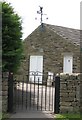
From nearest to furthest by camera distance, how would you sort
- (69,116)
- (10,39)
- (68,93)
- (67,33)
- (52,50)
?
(69,116)
(68,93)
(10,39)
(52,50)
(67,33)

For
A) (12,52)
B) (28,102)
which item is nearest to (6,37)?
(12,52)

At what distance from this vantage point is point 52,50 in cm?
2252

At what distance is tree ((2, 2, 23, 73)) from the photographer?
34.0ft

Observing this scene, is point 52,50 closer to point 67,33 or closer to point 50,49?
point 50,49

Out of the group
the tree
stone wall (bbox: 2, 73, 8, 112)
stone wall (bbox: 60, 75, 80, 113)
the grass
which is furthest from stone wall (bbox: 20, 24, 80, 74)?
stone wall (bbox: 2, 73, 8, 112)

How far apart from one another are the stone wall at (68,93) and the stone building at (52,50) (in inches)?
433

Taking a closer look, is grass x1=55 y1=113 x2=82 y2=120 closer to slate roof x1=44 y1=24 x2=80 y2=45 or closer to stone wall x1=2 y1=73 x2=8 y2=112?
stone wall x1=2 y1=73 x2=8 y2=112

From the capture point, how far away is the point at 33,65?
23641 mm

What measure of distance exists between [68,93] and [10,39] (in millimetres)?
2466

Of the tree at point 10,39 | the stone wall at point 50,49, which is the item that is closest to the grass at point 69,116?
the tree at point 10,39

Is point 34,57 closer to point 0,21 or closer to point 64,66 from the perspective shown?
point 64,66

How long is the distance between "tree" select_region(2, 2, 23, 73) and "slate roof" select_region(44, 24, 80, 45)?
10.9 meters

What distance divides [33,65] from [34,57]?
0.56 m

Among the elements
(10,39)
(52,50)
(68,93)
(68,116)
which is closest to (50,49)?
(52,50)
